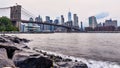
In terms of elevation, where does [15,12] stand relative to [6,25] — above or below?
above

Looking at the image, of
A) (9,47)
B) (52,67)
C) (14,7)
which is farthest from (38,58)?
(14,7)

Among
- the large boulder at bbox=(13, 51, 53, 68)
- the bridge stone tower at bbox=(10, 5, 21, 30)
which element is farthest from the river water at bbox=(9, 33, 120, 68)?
the bridge stone tower at bbox=(10, 5, 21, 30)

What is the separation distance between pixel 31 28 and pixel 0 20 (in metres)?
62.6

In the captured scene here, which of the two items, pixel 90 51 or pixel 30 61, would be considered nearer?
pixel 30 61

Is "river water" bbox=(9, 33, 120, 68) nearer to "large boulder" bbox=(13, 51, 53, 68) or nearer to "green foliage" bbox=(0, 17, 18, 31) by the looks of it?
"large boulder" bbox=(13, 51, 53, 68)

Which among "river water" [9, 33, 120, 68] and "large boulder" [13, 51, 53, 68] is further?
"river water" [9, 33, 120, 68]

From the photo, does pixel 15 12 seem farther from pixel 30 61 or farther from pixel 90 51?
pixel 30 61

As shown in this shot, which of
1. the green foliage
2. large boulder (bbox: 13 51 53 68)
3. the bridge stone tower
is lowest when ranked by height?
large boulder (bbox: 13 51 53 68)

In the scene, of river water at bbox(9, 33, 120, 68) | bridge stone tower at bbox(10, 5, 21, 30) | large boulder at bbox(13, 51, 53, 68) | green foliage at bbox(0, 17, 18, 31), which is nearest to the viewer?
large boulder at bbox(13, 51, 53, 68)

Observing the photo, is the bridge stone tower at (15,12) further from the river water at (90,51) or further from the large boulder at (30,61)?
the large boulder at (30,61)

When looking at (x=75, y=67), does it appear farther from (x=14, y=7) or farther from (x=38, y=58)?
(x=14, y=7)

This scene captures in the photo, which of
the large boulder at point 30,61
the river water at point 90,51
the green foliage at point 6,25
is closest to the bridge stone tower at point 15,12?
the green foliage at point 6,25

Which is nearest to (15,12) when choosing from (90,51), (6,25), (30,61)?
(6,25)

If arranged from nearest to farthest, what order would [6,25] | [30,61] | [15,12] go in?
1. [30,61]
2. [6,25]
3. [15,12]
